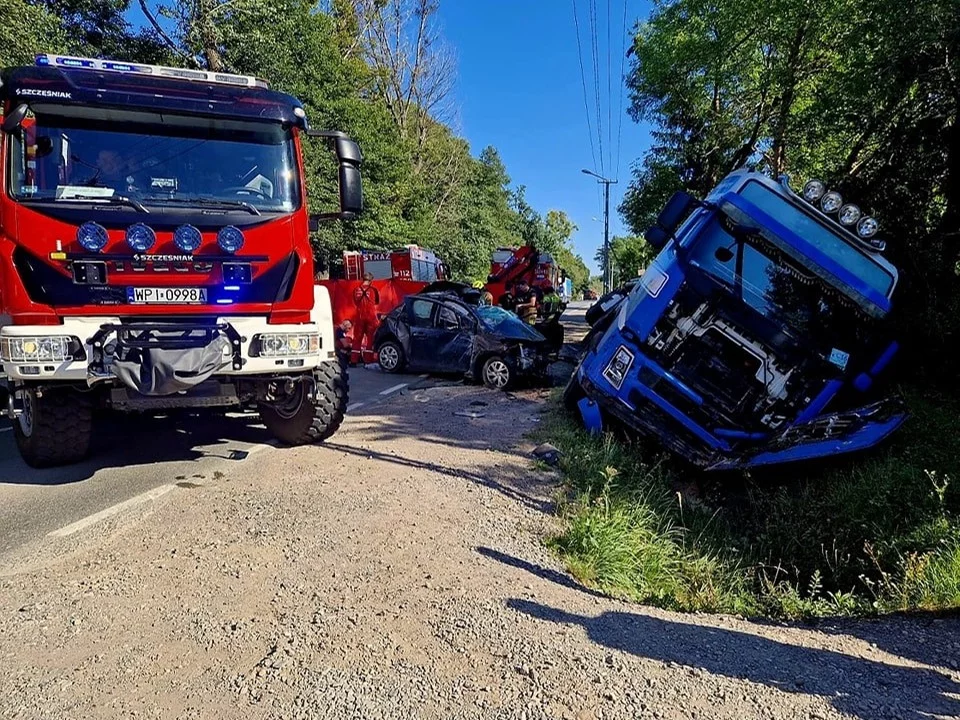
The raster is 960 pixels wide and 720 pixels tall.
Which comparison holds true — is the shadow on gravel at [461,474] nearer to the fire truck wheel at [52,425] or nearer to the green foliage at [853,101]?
the fire truck wheel at [52,425]

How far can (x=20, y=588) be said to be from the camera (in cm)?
345

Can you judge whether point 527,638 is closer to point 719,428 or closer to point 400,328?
point 719,428

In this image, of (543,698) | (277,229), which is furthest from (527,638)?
(277,229)

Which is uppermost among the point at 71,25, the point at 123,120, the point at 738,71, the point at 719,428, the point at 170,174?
the point at 71,25

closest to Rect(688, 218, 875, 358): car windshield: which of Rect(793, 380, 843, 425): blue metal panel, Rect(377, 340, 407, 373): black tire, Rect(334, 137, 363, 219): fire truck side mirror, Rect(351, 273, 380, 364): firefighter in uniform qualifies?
Rect(793, 380, 843, 425): blue metal panel

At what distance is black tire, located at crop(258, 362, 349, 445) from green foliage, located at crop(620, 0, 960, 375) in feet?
20.3

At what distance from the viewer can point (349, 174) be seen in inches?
222

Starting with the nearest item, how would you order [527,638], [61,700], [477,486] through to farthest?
[61,700], [527,638], [477,486]

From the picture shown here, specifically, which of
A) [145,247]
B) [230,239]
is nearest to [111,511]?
[145,247]

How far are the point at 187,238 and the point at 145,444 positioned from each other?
2726mm

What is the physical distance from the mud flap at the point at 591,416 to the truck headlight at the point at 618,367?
47cm

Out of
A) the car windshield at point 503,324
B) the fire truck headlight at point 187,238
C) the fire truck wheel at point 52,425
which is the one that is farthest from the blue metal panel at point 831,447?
the car windshield at point 503,324

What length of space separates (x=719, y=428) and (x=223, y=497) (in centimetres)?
446

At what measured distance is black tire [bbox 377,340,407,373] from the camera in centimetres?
1239
